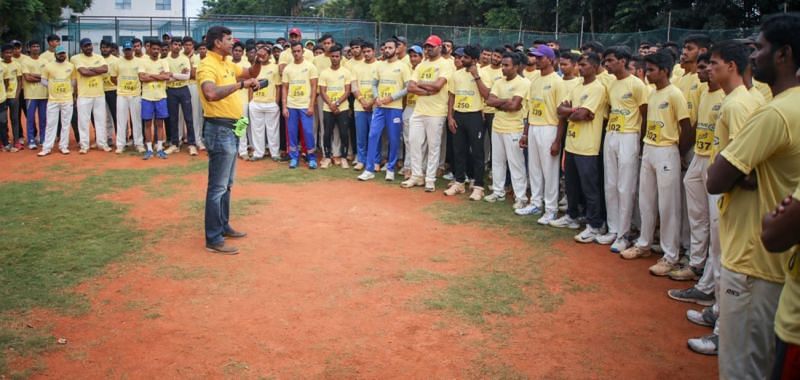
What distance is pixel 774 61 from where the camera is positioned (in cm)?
307

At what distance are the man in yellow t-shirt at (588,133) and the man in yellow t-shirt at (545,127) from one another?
460mm

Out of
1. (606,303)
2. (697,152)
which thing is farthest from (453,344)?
(697,152)

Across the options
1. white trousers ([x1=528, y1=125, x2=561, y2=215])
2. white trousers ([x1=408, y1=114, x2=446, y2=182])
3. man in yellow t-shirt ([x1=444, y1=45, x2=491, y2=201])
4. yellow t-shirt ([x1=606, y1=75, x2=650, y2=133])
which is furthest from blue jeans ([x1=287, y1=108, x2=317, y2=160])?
yellow t-shirt ([x1=606, y1=75, x2=650, y2=133])

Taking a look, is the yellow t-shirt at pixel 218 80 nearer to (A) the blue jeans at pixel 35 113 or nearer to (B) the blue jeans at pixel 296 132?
(B) the blue jeans at pixel 296 132

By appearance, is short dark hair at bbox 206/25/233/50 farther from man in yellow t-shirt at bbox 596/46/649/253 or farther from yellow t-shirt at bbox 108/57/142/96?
yellow t-shirt at bbox 108/57/142/96

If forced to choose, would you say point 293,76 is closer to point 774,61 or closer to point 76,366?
point 76,366

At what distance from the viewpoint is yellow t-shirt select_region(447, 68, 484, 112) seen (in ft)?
32.0

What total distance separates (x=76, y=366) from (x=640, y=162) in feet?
19.4

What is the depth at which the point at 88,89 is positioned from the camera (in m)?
12.9

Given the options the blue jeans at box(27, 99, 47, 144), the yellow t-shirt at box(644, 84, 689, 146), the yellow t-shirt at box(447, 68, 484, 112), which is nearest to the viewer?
the yellow t-shirt at box(644, 84, 689, 146)

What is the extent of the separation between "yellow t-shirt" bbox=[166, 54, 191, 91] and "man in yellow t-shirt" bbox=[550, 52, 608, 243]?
25.9ft

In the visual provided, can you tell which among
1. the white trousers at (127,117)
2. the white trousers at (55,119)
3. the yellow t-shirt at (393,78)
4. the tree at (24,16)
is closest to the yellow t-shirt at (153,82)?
the white trousers at (127,117)

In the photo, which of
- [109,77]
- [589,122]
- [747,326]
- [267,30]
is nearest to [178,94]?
[109,77]

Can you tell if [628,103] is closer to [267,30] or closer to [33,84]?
[33,84]
